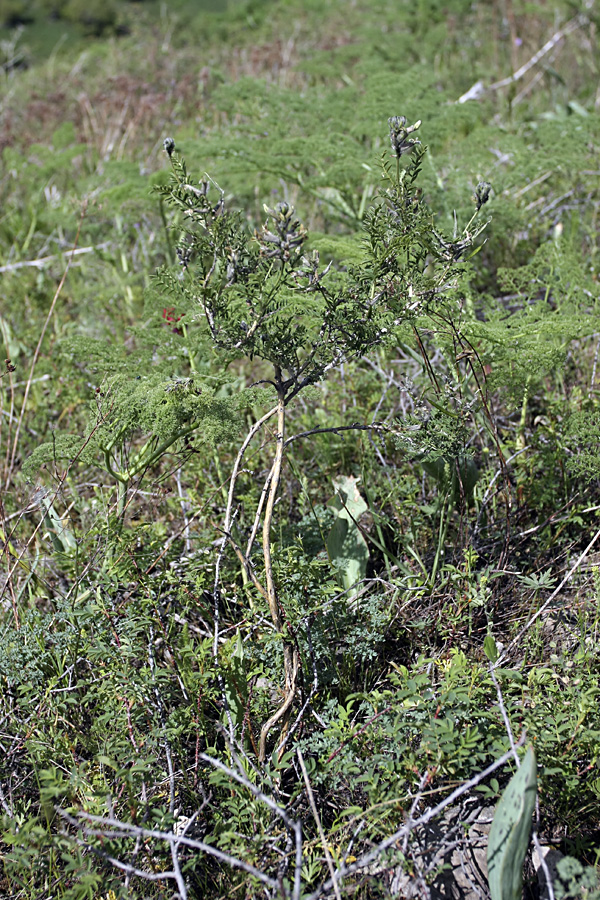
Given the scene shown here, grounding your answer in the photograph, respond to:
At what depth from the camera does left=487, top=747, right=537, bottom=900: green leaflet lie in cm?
121

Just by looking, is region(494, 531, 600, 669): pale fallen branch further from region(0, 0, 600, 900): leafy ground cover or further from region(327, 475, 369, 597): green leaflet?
region(327, 475, 369, 597): green leaflet

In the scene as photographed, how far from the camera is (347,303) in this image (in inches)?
60.2

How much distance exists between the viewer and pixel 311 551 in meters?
2.03

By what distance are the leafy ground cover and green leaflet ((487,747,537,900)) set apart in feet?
0.25

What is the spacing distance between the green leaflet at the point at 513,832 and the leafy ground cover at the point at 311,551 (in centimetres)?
8

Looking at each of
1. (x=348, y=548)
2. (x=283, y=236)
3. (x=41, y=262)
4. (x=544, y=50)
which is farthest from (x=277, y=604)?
(x=544, y=50)

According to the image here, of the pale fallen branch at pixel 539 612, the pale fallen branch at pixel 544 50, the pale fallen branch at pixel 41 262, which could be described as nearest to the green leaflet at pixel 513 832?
the pale fallen branch at pixel 539 612

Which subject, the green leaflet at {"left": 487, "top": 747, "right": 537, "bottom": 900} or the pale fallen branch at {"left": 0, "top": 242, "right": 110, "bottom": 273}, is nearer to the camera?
the green leaflet at {"left": 487, "top": 747, "right": 537, "bottom": 900}

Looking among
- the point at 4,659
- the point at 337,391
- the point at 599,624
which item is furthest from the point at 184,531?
the point at 599,624

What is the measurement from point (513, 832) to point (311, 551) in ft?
3.18

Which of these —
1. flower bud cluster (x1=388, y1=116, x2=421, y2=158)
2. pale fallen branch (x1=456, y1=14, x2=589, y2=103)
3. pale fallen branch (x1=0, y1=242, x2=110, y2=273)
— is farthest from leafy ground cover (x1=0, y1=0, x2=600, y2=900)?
pale fallen branch (x1=456, y1=14, x2=589, y2=103)

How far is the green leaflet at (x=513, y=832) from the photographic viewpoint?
1.21 meters

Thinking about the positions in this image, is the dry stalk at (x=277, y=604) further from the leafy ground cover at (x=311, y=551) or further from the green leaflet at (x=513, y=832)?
the green leaflet at (x=513, y=832)

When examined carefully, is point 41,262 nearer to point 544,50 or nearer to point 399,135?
point 399,135
